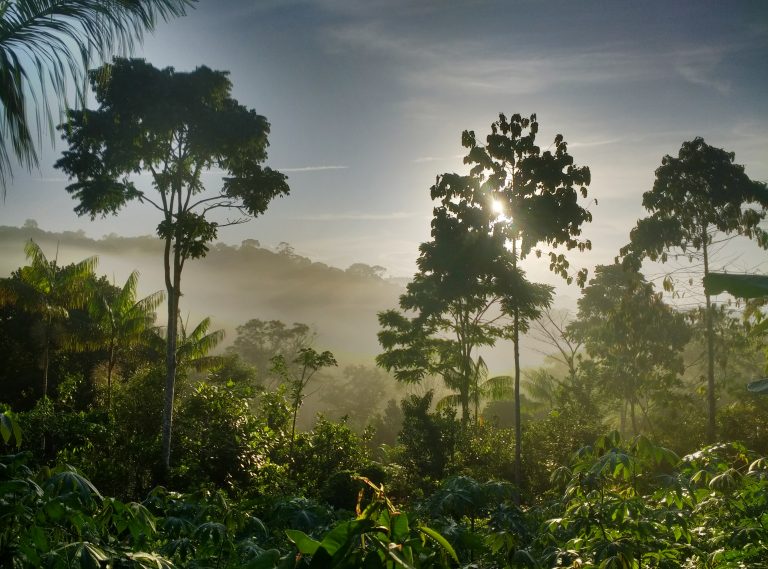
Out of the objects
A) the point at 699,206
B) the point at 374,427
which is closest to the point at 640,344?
the point at 699,206

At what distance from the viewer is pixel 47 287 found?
1908cm

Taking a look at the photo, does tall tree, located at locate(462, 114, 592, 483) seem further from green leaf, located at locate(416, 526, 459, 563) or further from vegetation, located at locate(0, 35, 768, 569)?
green leaf, located at locate(416, 526, 459, 563)

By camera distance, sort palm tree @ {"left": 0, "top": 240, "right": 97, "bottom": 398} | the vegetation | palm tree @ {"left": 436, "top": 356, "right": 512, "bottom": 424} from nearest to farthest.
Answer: the vegetation → palm tree @ {"left": 0, "top": 240, "right": 97, "bottom": 398} → palm tree @ {"left": 436, "top": 356, "right": 512, "bottom": 424}

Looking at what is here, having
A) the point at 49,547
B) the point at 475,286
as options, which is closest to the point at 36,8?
the point at 49,547

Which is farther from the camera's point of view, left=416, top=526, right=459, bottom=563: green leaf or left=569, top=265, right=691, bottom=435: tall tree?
left=569, top=265, right=691, bottom=435: tall tree

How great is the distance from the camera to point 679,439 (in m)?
19.9

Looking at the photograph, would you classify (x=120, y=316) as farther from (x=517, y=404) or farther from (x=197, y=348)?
(x=517, y=404)

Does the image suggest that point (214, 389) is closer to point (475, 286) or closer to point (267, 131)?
point (267, 131)

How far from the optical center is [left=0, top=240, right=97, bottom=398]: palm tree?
18938 millimetres

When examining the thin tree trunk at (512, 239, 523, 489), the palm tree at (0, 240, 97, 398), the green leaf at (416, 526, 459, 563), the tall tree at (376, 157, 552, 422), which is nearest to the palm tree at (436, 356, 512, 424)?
the tall tree at (376, 157, 552, 422)

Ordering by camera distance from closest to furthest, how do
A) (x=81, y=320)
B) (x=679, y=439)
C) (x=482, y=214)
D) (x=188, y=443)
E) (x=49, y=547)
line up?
(x=49, y=547), (x=188, y=443), (x=482, y=214), (x=679, y=439), (x=81, y=320)

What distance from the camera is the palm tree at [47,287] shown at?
18938mm

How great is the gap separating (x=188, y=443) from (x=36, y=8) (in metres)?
12.1

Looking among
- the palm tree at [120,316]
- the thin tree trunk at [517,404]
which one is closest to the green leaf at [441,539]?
the thin tree trunk at [517,404]
